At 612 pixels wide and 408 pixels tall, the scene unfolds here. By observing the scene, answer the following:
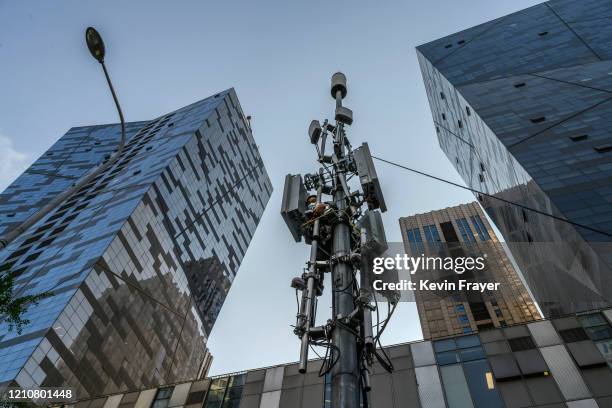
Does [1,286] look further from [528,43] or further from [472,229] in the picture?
[472,229]

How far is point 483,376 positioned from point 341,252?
17.9 m

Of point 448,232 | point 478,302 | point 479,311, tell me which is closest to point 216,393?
point 478,302

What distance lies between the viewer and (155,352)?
63.4 metres

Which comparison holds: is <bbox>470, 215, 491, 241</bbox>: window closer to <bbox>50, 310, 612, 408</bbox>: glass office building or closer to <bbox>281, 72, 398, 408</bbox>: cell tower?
<bbox>50, 310, 612, 408</bbox>: glass office building

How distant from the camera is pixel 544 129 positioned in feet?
135

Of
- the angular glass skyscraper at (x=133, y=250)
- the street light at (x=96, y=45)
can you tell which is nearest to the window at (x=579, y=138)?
the street light at (x=96, y=45)

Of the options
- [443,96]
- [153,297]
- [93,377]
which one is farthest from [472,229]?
[93,377]

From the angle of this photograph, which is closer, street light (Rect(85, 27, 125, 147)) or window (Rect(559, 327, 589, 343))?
street light (Rect(85, 27, 125, 147))

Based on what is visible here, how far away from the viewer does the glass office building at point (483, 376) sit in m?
18.6

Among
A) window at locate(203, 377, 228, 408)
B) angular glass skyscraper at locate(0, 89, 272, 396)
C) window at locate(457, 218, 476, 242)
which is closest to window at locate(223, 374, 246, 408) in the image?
window at locate(203, 377, 228, 408)

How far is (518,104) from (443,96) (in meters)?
23.6

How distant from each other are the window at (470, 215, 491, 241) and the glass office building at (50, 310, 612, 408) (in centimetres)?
10372

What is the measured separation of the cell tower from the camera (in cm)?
509

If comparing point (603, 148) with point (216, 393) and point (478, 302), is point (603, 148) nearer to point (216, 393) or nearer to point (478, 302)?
point (216, 393)
